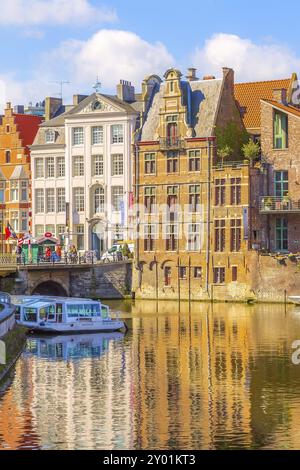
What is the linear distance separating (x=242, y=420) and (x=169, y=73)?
199ft

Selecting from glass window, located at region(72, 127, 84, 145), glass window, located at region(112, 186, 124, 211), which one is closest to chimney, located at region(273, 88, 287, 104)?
glass window, located at region(112, 186, 124, 211)

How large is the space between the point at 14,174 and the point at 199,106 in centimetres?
2643

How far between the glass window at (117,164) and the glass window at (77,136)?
3.77 meters

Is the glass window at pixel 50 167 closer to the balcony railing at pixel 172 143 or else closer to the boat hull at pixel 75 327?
the balcony railing at pixel 172 143

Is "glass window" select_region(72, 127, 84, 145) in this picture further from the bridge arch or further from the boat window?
the boat window

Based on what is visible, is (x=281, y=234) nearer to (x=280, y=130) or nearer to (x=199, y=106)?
(x=280, y=130)

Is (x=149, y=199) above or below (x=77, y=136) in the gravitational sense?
below

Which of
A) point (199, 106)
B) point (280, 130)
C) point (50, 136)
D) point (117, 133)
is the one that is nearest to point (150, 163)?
point (199, 106)

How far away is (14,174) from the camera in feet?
407

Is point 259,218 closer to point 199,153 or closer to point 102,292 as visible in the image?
point 199,153
